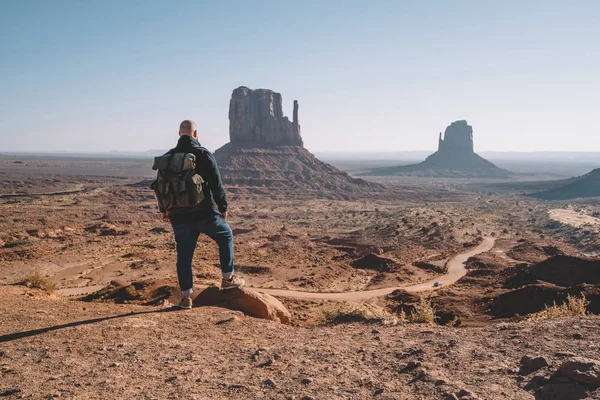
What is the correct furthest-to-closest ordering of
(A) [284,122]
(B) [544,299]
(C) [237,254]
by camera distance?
(A) [284,122] < (C) [237,254] < (B) [544,299]

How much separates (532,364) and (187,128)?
5.05 m

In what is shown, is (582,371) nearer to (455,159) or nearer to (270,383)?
(270,383)

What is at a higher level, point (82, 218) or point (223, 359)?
point (223, 359)

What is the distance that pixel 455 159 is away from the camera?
639 ft

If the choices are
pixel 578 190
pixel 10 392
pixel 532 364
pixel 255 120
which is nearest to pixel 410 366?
pixel 532 364

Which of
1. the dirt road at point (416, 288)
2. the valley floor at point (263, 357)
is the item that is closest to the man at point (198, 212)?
the valley floor at point (263, 357)

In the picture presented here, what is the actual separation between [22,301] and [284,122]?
110045mm

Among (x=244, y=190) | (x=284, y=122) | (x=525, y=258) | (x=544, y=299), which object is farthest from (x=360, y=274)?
(x=284, y=122)

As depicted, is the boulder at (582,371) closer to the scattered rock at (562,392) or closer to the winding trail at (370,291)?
the scattered rock at (562,392)

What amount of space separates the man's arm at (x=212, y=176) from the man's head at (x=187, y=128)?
423mm

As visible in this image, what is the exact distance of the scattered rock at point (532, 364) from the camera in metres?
3.71

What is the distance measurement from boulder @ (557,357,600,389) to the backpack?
4404 mm

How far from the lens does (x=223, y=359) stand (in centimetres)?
442

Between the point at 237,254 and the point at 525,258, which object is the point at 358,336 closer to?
the point at 237,254
